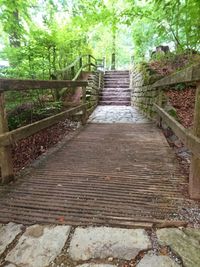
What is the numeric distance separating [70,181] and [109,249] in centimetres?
113

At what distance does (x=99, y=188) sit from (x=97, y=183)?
120 millimetres

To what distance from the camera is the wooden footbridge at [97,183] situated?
1816 millimetres

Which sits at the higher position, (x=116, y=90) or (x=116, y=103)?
(x=116, y=90)

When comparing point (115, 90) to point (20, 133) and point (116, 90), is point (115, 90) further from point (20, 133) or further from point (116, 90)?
point (20, 133)

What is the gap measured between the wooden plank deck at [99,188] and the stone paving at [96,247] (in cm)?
12

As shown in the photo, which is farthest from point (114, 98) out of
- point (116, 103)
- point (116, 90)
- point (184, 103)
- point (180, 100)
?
point (184, 103)

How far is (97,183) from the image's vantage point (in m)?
2.40

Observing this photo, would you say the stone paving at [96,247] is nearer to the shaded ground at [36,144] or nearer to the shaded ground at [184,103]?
the shaded ground at [36,144]

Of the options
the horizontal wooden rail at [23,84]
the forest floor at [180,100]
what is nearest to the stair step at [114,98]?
the forest floor at [180,100]

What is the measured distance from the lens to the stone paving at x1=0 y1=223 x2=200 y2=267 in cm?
132

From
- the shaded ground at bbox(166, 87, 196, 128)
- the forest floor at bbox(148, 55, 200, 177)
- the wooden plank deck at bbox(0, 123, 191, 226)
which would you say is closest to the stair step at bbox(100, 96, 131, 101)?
the forest floor at bbox(148, 55, 200, 177)

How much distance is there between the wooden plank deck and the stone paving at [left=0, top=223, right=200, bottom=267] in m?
0.12

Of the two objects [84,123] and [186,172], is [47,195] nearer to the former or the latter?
[186,172]

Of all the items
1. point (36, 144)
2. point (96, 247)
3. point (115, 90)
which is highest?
point (115, 90)
